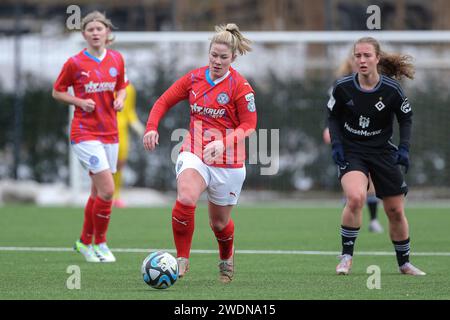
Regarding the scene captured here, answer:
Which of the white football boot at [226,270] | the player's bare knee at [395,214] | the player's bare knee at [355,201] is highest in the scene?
the player's bare knee at [355,201]

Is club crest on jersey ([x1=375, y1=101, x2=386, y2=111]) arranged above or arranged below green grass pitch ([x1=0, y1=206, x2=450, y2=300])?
above

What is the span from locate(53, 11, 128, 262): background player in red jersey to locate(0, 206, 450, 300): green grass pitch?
35 cm

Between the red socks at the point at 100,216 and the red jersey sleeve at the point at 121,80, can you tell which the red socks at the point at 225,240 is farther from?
the red jersey sleeve at the point at 121,80

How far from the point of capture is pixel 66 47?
18656mm

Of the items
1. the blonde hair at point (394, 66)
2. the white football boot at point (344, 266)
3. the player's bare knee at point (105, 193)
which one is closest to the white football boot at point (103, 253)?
the player's bare knee at point (105, 193)

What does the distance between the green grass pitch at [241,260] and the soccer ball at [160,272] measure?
0.07 m

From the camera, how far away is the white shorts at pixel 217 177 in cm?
762

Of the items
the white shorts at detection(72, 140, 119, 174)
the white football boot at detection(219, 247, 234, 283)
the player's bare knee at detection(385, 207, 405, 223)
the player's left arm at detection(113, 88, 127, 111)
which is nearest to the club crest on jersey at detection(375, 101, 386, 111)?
the player's bare knee at detection(385, 207, 405, 223)

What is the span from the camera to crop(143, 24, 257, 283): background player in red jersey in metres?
7.59

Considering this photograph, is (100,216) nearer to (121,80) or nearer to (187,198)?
(121,80)

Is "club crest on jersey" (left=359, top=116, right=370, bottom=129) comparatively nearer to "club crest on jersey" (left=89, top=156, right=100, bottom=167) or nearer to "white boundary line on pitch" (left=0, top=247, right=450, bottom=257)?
"white boundary line on pitch" (left=0, top=247, right=450, bottom=257)

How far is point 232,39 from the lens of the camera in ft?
25.1

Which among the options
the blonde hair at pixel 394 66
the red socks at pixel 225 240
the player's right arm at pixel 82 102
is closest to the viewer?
the red socks at pixel 225 240

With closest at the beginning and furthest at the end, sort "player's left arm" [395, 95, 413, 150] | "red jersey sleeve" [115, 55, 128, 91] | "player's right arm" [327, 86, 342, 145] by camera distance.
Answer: "player's left arm" [395, 95, 413, 150], "player's right arm" [327, 86, 342, 145], "red jersey sleeve" [115, 55, 128, 91]
